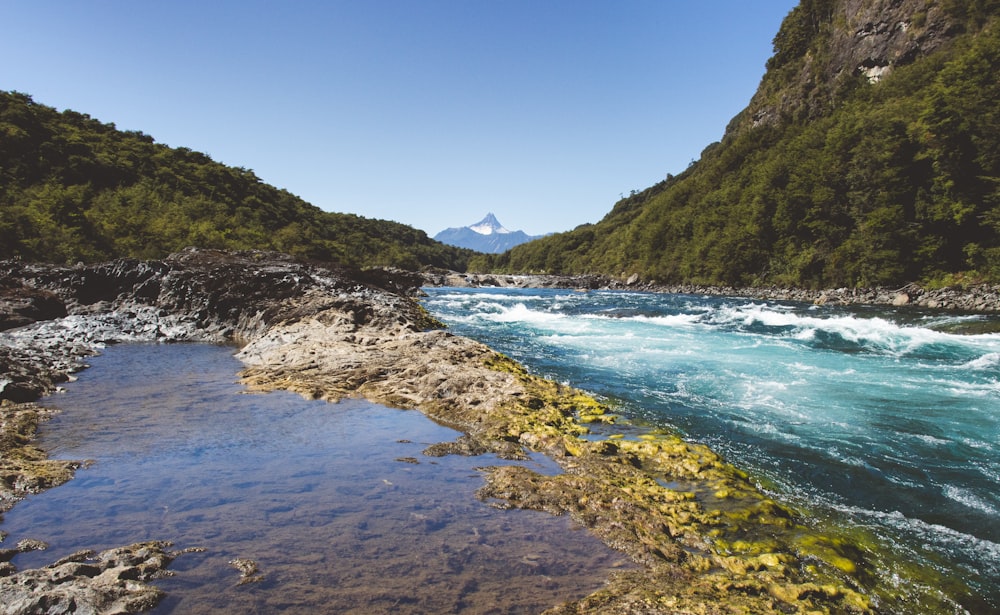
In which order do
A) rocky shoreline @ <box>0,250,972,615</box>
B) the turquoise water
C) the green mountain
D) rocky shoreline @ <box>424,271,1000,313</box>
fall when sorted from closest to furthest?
rocky shoreline @ <box>0,250,972,615</box> < the turquoise water < rocky shoreline @ <box>424,271,1000,313</box> < the green mountain

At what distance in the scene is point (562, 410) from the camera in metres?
8.48

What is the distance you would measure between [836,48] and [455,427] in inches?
3831

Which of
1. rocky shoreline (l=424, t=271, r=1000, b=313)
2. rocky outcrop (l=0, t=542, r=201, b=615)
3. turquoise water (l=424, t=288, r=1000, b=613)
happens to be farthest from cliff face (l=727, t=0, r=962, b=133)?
rocky outcrop (l=0, t=542, r=201, b=615)

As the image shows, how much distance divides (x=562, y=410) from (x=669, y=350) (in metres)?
9.35

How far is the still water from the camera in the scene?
3.35m

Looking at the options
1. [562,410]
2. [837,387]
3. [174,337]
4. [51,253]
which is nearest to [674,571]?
[562,410]

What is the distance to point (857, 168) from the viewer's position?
39.8 meters

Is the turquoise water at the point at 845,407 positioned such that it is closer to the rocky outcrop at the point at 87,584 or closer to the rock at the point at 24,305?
the rocky outcrop at the point at 87,584

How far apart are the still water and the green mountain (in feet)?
123

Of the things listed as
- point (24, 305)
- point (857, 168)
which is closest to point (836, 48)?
point (857, 168)

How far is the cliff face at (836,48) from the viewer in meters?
54.3

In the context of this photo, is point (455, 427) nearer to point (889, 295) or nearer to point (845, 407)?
point (845, 407)

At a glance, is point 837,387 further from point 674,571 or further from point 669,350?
point 674,571

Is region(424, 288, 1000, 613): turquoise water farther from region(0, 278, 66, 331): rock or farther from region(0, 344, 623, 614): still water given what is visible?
region(0, 278, 66, 331): rock
